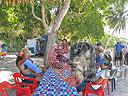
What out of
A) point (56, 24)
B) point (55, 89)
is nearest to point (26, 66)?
point (55, 89)

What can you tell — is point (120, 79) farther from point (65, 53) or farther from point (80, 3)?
point (80, 3)

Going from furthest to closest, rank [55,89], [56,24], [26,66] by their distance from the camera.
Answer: [56,24]
[26,66]
[55,89]

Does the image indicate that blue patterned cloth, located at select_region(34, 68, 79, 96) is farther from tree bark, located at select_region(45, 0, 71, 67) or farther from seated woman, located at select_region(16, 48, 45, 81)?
tree bark, located at select_region(45, 0, 71, 67)

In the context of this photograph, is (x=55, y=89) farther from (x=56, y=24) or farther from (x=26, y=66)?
(x=56, y=24)

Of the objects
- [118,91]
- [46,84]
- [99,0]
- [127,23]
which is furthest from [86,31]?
[127,23]

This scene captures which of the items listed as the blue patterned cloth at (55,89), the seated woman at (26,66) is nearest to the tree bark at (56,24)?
the seated woman at (26,66)

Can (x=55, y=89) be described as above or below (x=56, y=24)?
below

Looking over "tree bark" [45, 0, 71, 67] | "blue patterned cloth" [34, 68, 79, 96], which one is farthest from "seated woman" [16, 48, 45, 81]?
"tree bark" [45, 0, 71, 67]

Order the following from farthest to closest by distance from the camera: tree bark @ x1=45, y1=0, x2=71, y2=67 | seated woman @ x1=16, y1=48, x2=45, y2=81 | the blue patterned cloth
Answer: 1. tree bark @ x1=45, y1=0, x2=71, y2=67
2. seated woman @ x1=16, y1=48, x2=45, y2=81
3. the blue patterned cloth

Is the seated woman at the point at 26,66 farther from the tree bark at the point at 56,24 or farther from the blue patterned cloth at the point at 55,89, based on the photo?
the tree bark at the point at 56,24

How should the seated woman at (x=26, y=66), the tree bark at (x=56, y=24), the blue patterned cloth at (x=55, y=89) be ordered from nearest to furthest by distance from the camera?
the blue patterned cloth at (x=55, y=89)
the seated woman at (x=26, y=66)
the tree bark at (x=56, y=24)

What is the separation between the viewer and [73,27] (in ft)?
90.0

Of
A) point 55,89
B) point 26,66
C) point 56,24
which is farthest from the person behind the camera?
point 56,24

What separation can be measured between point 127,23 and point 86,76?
4967 centimetres
